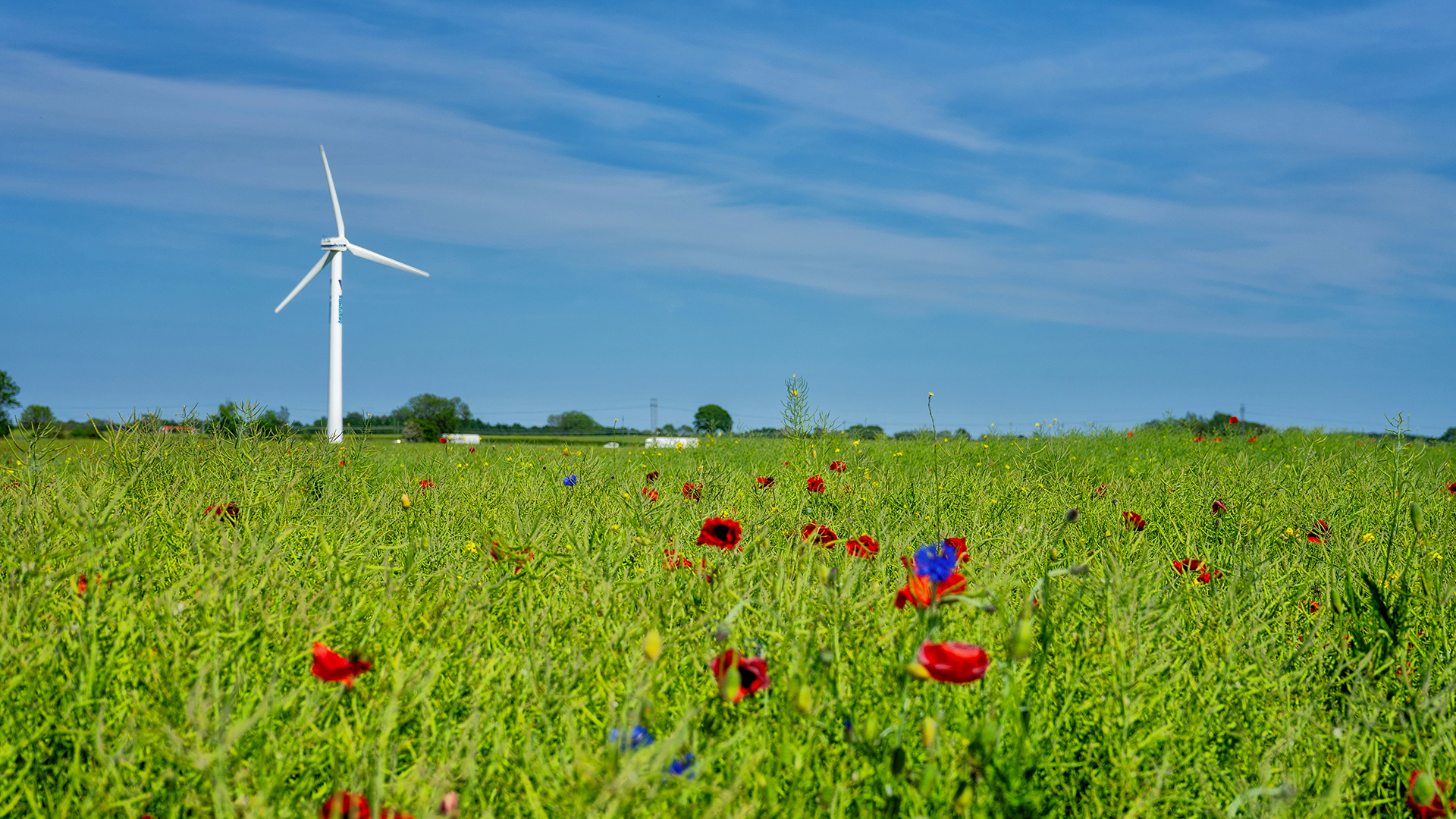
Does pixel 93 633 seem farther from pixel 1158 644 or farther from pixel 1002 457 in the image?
pixel 1002 457

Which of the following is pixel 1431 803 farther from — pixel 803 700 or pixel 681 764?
pixel 681 764

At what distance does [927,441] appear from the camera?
29.5 ft

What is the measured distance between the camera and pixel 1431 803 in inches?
50.1

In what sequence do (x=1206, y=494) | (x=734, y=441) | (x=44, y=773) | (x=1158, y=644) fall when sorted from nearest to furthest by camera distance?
(x=44, y=773) → (x=1158, y=644) → (x=1206, y=494) → (x=734, y=441)

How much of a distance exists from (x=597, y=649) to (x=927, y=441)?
25.5ft

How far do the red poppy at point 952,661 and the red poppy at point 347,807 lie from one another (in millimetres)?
758

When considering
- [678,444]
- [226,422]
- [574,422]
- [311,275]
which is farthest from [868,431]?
[574,422]

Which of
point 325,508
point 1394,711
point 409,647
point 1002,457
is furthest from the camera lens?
point 1002,457

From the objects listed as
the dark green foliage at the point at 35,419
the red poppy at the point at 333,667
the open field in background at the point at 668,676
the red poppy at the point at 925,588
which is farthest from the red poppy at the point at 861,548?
the dark green foliage at the point at 35,419

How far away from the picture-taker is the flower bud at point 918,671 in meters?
1.13

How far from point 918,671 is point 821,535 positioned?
53.7 inches

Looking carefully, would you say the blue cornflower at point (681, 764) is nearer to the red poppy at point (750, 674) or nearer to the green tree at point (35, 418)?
Answer: the red poppy at point (750, 674)

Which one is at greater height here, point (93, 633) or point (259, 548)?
point (259, 548)

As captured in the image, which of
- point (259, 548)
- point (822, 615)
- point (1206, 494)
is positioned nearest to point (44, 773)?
point (259, 548)
